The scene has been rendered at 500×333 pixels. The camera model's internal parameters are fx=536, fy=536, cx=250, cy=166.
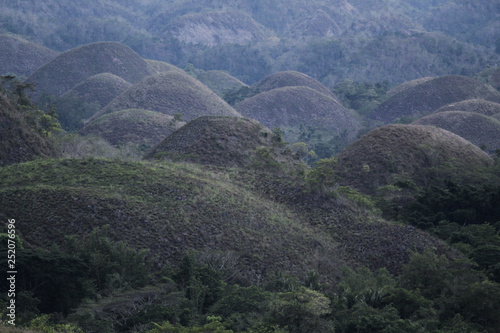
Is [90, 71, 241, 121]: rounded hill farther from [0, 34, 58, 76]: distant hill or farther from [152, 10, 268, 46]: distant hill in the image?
[152, 10, 268, 46]: distant hill

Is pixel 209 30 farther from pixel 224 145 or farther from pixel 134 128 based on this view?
pixel 224 145

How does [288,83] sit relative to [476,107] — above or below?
below

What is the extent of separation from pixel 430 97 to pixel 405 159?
56.2 metres

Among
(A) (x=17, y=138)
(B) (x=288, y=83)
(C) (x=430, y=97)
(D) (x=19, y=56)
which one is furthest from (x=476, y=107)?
(D) (x=19, y=56)

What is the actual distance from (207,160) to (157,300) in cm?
2039

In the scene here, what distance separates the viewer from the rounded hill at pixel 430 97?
94375mm

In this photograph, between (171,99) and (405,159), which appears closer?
(405,159)

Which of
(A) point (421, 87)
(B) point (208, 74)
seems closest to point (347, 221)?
(A) point (421, 87)

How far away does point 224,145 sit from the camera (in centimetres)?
4150

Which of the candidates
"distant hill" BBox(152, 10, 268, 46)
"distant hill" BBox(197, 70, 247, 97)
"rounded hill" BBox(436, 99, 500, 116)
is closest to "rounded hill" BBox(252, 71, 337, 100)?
"distant hill" BBox(197, 70, 247, 97)

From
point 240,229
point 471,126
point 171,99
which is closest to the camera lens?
point 240,229

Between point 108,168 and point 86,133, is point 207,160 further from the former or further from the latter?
point 86,133

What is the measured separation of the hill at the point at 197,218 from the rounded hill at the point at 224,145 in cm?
540

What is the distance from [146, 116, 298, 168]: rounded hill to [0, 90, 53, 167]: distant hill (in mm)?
8268
